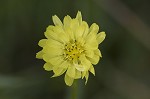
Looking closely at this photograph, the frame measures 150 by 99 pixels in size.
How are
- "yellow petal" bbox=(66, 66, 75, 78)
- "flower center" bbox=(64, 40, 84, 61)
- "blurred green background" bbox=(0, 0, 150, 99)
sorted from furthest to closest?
"blurred green background" bbox=(0, 0, 150, 99), "flower center" bbox=(64, 40, 84, 61), "yellow petal" bbox=(66, 66, 75, 78)

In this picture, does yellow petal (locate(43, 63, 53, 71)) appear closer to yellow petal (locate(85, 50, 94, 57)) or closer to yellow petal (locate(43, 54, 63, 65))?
yellow petal (locate(43, 54, 63, 65))

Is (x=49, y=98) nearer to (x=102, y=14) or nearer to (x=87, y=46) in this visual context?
(x=102, y=14)

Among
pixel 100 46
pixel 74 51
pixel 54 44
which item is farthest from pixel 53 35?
pixel 100 46

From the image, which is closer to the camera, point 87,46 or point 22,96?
point 87,46

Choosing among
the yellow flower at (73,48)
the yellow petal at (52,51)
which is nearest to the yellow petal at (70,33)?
the yellow flower at (73,48)

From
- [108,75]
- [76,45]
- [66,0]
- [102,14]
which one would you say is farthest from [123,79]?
[76,45]

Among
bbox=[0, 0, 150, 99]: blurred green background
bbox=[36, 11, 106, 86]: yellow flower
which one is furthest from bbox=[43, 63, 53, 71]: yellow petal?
bbox=[0, 0, 150, 99]: blurred green background

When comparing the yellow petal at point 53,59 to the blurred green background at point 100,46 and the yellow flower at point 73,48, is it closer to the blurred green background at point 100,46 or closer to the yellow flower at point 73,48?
the yellow flower at point 73,48

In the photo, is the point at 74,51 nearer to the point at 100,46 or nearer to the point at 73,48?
the point at 73,48
